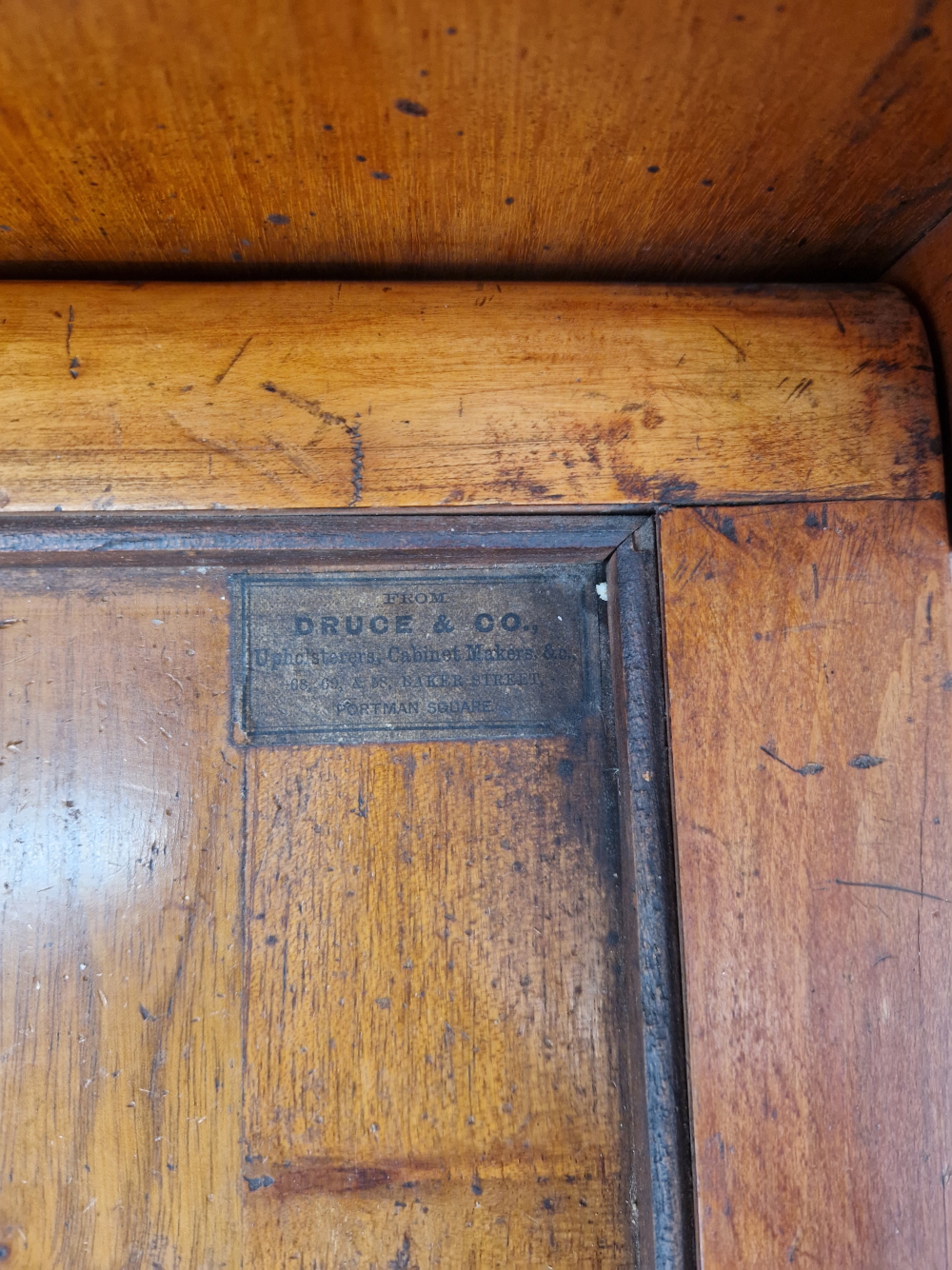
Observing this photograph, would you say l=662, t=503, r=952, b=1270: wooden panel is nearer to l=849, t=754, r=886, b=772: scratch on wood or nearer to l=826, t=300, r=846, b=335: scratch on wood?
l=849, t=754, r=886, b=772: scratch on wood

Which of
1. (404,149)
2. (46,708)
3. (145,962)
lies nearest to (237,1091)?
(145,962)

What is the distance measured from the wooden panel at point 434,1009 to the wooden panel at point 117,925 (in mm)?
42

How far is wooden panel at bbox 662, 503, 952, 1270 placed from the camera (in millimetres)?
670

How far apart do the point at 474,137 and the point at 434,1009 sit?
74cm

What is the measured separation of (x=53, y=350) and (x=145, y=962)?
566 millimetres

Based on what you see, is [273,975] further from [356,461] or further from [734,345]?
[734,345]

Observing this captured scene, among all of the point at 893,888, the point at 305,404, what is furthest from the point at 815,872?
the point at 305,404

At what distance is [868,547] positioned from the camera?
0.74m

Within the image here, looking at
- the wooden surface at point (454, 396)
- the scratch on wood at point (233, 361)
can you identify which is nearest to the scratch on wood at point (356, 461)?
the wooden surface at point (454, 396)

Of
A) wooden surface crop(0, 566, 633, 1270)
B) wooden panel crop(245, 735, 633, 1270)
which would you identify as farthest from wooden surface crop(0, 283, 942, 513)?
wooden panel crop(245, 735, 633, 1270)

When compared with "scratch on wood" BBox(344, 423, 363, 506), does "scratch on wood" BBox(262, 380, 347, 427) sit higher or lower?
higher

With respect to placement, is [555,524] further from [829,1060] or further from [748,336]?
[829,1060]

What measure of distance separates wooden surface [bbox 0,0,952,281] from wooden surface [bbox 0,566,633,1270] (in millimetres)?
326

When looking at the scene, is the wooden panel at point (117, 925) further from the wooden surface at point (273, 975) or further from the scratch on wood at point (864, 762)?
the scratch on wood at point (864, 762)
